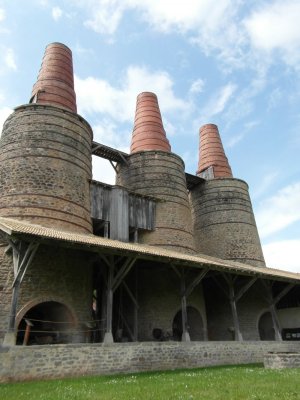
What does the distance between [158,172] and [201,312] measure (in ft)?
22.7

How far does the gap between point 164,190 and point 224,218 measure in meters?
4.74

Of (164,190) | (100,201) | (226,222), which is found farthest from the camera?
(226,222)

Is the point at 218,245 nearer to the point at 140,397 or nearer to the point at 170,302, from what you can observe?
the point at 170,302

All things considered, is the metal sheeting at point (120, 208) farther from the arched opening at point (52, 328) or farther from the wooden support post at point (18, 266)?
the wooden support post at point (18, 266)

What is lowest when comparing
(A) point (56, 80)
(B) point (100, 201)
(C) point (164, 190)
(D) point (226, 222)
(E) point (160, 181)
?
(B) point (100, 201)

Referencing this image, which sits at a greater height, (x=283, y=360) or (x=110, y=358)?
(x=110, y=358)

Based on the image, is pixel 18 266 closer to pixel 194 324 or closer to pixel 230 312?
pixel 194 324


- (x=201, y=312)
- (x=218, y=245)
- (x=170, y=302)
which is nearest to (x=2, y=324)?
(x=170, y=302)

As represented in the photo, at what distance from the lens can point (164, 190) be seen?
17.6 m

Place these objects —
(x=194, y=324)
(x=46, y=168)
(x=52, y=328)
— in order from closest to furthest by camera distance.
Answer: (x=52, y=328), (x=46, y=168), (x=194, y=324)

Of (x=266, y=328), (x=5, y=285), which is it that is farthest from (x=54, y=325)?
(x=266, y=328)

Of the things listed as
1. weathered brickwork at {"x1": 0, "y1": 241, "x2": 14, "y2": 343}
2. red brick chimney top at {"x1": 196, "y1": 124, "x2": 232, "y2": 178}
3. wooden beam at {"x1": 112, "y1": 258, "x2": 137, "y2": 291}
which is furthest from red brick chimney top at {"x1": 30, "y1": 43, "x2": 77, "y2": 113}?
red brick chimney top at {"x1": 196, "y1": 124, "x2": 232, "y2": 178}

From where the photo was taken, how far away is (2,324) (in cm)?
949

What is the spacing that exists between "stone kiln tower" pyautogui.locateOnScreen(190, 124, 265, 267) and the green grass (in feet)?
41.4
